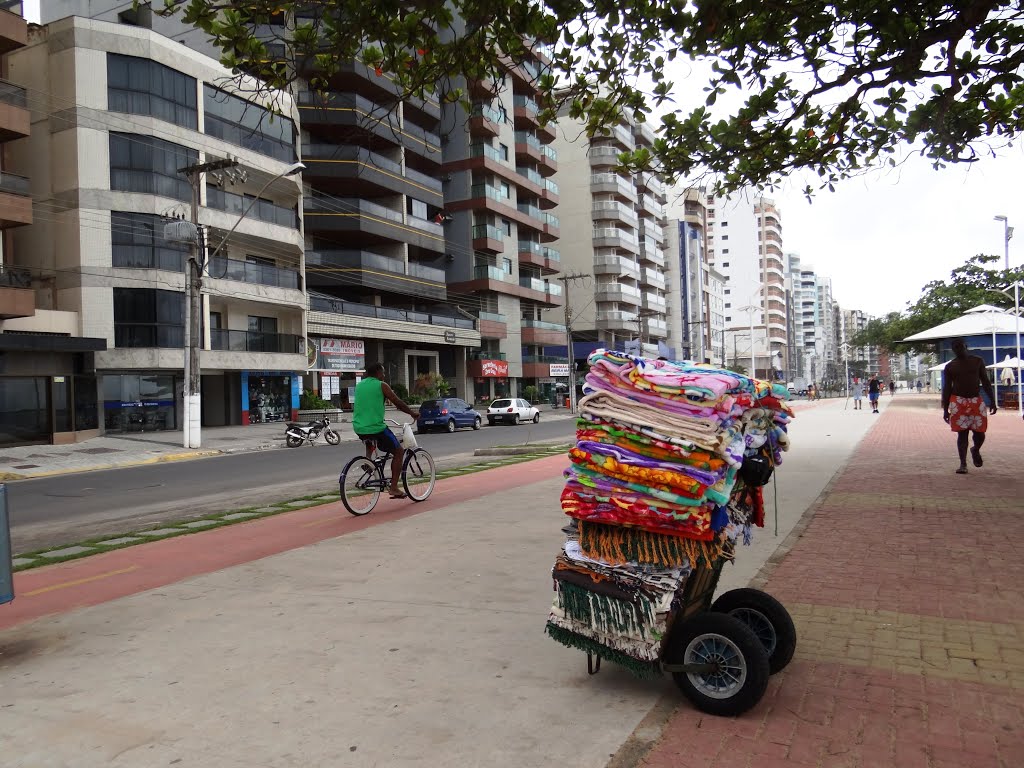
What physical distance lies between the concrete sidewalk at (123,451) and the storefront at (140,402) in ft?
1.60

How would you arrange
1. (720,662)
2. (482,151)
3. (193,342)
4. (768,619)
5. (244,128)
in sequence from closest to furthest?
1. (720,662)
2. (768,619)
3. (193,342)
4. (244,128)
5. (482,151)

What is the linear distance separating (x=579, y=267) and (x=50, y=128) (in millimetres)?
52483

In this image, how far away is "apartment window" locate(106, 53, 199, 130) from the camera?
1025 inches

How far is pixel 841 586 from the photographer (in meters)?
4.93

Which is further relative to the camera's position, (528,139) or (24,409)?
(528,139)

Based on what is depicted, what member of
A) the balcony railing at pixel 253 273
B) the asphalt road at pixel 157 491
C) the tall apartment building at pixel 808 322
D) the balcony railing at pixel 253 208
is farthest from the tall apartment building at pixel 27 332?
the tall apartment building at pixel 808 322

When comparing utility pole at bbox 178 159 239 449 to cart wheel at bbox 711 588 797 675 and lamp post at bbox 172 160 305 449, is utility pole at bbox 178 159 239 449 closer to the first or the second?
lamp post at bbox 172 160 305 449

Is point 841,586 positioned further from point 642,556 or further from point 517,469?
point 517,469

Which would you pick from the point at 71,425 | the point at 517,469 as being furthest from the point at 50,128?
the point at 517,469

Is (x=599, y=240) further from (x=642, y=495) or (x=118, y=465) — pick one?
(x=642, y=495)

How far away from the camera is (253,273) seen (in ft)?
102

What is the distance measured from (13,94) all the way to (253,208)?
31.1 feet

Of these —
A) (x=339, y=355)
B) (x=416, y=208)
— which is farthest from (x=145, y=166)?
(x=416, y=208)

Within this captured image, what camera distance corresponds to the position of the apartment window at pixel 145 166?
25.9 m
